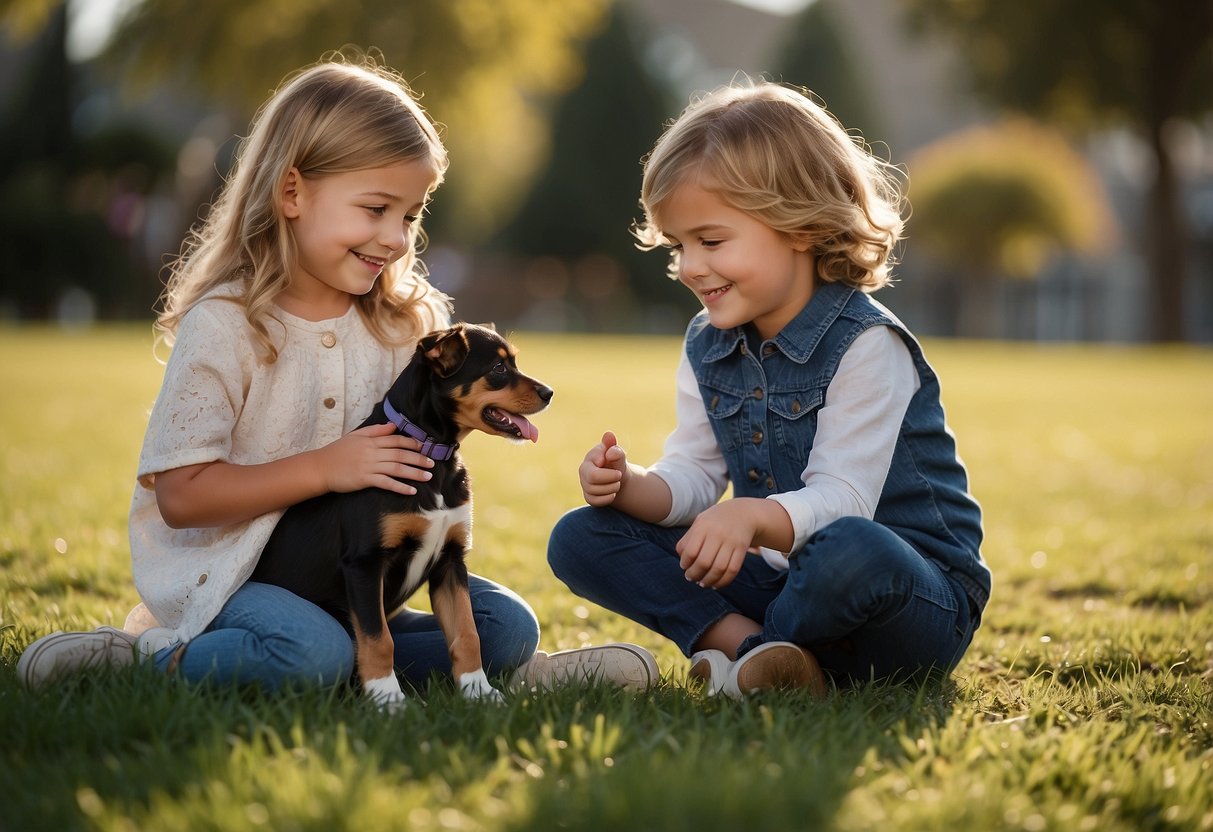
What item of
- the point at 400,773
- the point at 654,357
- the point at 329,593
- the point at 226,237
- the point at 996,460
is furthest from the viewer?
the point at 654,357

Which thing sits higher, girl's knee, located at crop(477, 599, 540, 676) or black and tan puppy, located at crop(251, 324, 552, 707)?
black and tan puppy, located at crop(251, 324, 552, 707)

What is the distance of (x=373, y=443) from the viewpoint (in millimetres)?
2947

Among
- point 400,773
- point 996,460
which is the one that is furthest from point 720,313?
point 996,460

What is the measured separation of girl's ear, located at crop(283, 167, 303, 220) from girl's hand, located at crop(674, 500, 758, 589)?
134 cm

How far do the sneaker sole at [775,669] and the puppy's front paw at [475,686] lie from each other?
59cm

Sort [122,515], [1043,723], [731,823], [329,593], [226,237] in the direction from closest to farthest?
[731,823]
[1043,723]
[329,593]
[226,237]
[122,515]

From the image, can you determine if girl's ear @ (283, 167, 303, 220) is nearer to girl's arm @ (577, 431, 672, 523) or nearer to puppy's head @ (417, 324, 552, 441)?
puppy's head @ (417, 324, 552, 441)

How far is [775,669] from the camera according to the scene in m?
2.95

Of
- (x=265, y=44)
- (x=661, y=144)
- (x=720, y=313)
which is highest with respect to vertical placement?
(x=265, y=44)

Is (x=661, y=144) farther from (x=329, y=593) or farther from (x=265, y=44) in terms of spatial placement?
(x=265, y=44)

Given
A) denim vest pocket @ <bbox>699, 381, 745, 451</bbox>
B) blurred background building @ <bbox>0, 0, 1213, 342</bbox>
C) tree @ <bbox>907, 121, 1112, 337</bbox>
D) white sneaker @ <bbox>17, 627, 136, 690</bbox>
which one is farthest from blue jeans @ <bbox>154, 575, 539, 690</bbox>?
tree @ <bbox>907, 121, 1112, 337</bbox>

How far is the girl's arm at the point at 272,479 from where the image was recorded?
293 centimetres

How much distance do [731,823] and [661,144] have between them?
2013 mm

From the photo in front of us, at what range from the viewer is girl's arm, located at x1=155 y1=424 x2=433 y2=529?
2.93 metres
